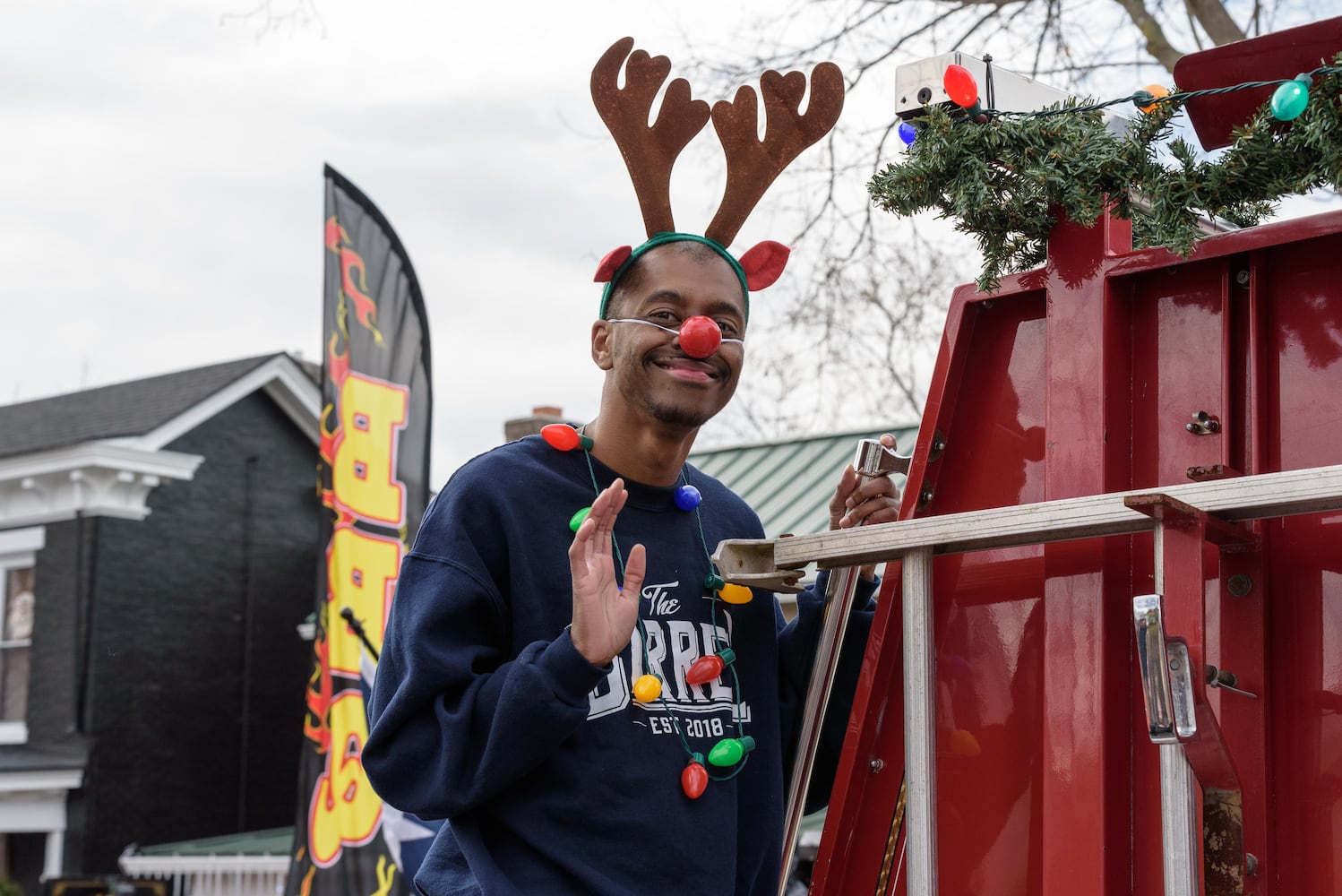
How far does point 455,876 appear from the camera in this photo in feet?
8.34

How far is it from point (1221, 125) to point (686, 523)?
1.18m


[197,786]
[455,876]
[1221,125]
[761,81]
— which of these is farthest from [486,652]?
[197,786]

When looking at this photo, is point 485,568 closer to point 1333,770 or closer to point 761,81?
point 761,81

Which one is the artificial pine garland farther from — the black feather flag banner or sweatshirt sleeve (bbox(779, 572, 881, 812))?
the black feather flag banner

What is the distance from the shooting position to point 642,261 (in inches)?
106

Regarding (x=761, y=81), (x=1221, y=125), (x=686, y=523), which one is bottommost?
(x=686, y=523)

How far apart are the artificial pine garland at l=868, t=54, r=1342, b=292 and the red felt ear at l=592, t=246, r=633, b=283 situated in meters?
0.51

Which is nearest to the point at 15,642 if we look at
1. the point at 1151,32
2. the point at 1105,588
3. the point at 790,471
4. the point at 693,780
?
the point at 790,471

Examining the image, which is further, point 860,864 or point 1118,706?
point 860,864

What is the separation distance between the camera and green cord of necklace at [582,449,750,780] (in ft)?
8.42

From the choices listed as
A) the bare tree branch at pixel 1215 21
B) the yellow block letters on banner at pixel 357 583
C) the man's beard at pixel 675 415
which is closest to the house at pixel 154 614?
the yellow block letters on banner at pixel 357 583

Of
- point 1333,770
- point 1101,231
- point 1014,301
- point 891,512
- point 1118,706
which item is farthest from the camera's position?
point 891,512

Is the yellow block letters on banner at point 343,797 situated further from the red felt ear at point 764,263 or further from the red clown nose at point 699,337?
the red clown nose at point 699,337

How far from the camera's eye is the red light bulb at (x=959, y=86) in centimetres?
234
